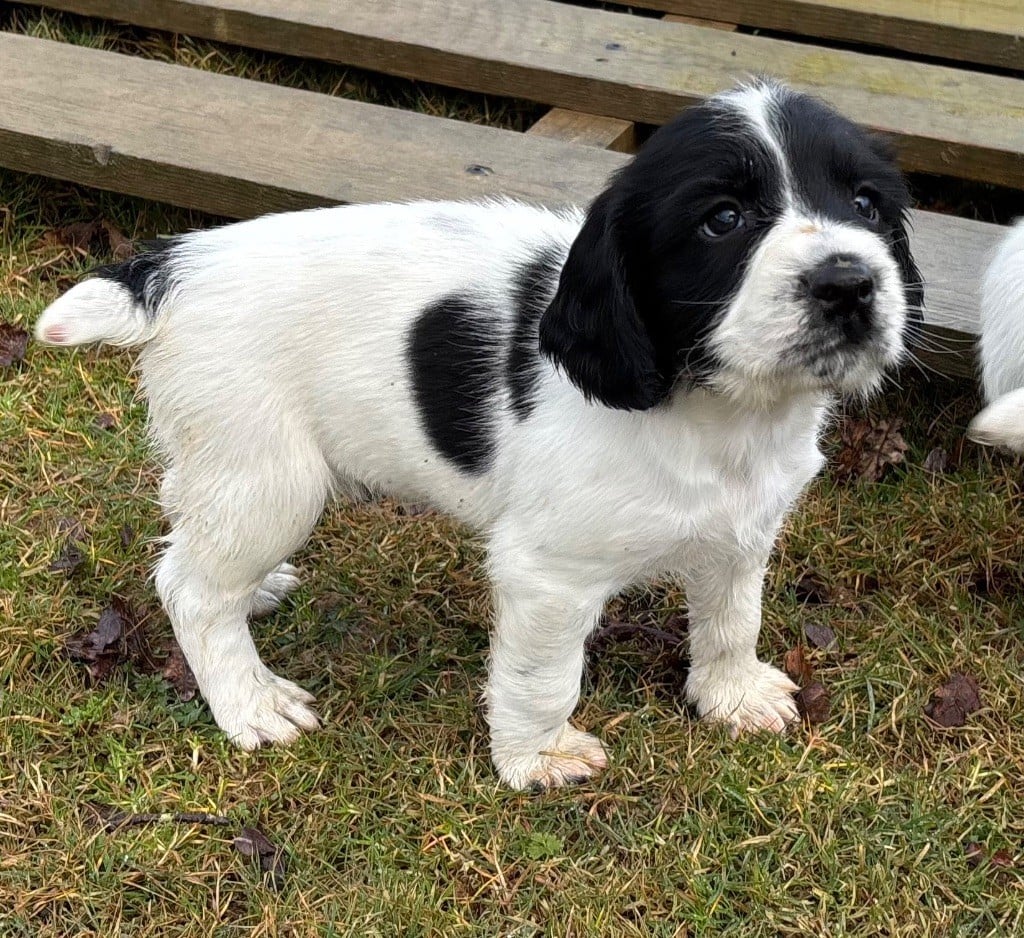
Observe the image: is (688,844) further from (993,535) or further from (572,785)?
(993,535)

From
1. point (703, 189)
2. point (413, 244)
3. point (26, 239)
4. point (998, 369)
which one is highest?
point (703, 189)

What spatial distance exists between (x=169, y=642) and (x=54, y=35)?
11.6 ft

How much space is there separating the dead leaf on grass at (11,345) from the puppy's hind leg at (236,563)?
1.74m

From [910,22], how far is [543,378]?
3.31 m

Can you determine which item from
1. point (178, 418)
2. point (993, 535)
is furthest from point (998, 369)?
point (178, 418)

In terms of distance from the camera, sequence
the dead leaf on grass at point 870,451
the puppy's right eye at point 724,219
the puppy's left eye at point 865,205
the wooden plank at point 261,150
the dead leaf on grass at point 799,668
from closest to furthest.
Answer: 1. the puppy's right eye at point 724,219
2. the puppy's left eye at point 865,205
3. the dead leaf on grass at point 799,668
4. the dead leaf on grass at point 870,451
5. the wooden plank at point 261,150

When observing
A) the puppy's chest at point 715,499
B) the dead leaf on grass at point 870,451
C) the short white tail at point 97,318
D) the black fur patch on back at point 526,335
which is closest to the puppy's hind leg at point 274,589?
the short white tail at point 97,318

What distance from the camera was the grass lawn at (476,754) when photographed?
3.33 meters

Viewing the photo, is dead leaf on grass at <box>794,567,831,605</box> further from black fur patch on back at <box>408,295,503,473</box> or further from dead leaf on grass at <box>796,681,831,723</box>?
black fur patch on back at <box>408,295,503,473</box>

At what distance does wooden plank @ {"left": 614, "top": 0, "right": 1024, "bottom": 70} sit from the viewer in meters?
5.52

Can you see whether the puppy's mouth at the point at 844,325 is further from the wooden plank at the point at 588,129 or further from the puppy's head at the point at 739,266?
the wooden plank at the point at 588,129

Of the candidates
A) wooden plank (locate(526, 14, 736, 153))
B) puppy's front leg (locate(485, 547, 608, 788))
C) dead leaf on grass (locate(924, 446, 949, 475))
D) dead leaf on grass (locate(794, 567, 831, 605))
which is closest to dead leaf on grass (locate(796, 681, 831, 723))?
dead leaf on grass (locate(794, 567, 831, 605))

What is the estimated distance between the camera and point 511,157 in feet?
16.8

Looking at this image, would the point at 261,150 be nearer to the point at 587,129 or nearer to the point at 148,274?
the point at 587,129
